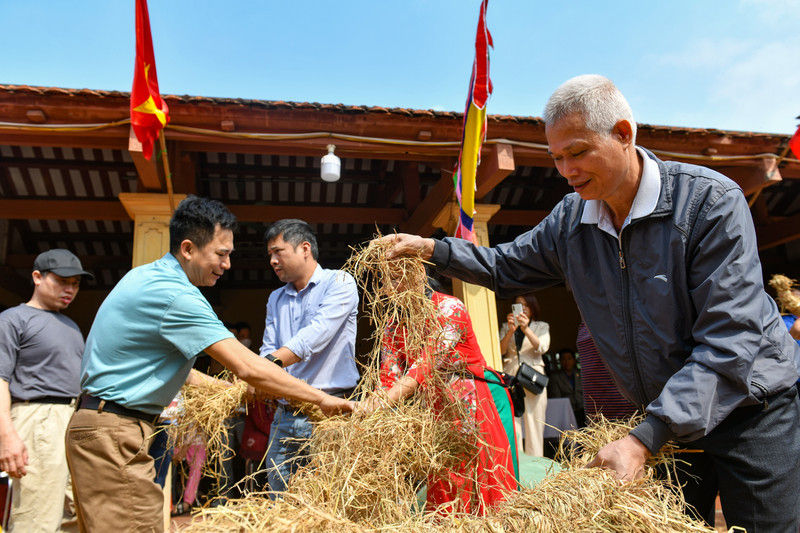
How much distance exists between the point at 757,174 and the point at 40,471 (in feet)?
23.5

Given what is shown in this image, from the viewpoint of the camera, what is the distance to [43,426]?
3.06 metres

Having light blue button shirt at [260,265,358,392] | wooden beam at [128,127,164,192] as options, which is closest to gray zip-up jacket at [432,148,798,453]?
light blue button shirt at [260,265,358,392]

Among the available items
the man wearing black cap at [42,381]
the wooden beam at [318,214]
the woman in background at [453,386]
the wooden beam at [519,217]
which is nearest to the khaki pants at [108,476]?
the woman in background at [453,386]

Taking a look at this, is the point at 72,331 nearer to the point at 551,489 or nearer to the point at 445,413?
the point at 445,413

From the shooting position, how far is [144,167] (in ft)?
14.6

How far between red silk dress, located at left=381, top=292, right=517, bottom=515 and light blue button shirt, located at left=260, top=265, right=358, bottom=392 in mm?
796

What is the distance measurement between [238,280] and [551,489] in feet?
33.3

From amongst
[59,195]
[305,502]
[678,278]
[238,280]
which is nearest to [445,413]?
[305,502]

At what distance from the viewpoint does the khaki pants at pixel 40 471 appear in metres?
2.94

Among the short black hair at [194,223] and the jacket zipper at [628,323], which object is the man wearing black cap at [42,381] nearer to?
the short black hair at [194,223]

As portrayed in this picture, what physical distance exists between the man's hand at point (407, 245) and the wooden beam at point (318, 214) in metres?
5.10

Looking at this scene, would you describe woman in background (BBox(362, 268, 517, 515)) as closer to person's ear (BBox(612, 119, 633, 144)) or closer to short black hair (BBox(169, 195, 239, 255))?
person's ear (BBox(612, 119, 633, 144))

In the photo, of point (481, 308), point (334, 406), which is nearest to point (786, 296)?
point (481, 308)

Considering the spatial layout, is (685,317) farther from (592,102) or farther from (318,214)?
(318,214)
